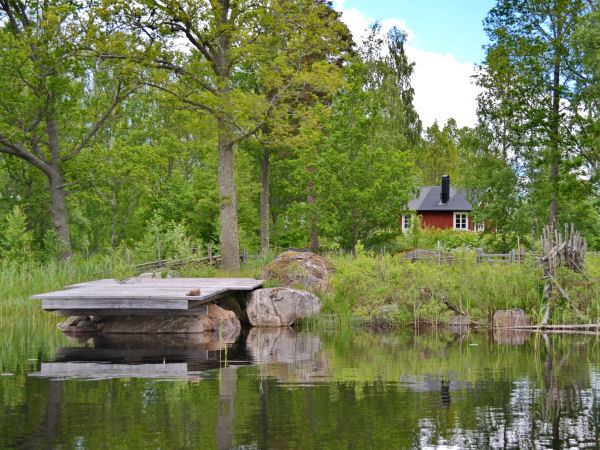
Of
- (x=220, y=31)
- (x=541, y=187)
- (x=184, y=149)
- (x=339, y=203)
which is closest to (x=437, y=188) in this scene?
(x=184, y=149)

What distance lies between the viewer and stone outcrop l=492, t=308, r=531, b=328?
55.5ft

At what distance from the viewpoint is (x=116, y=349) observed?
13523 mm

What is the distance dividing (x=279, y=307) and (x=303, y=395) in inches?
376

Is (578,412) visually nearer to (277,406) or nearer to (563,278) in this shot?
(277,406)

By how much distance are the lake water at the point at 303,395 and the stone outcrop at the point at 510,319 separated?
106 inches

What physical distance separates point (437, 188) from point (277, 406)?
187 ft

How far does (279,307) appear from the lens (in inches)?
717

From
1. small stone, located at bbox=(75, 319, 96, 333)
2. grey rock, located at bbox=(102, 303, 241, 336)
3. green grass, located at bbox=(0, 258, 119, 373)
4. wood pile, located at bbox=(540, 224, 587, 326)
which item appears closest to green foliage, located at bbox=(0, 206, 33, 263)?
green grass, located at bbox=(0, 258, 119, 373)

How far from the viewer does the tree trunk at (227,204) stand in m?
26.7

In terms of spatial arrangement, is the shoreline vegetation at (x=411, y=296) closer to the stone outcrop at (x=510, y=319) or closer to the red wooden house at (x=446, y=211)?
the stone outcrop at (x=510, y=319)

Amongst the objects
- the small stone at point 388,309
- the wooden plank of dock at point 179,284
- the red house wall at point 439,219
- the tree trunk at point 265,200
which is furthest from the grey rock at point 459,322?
the red house wall at point 439,219

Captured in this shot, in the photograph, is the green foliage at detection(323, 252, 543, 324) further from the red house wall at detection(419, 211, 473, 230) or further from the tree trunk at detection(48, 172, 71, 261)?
the red house wall at detection(419, 211, 473, 230)

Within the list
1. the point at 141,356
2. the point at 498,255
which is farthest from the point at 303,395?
the point at 498,255

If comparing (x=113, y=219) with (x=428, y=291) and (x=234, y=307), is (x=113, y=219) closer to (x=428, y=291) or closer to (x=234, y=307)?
(x=234, y=307)
